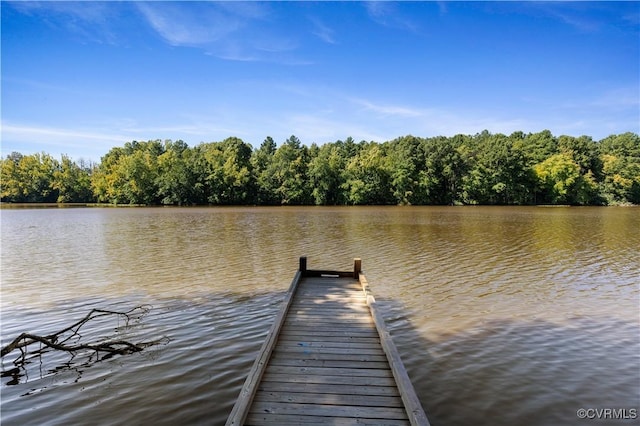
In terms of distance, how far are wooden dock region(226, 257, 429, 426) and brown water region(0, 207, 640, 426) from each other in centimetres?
81

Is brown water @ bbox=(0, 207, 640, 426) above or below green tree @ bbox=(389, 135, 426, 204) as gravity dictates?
below

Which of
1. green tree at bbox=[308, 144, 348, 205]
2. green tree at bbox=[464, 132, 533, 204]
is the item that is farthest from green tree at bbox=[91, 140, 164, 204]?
green tree at bbox=[464, 132, 533, 204]

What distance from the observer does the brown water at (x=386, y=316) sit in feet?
17.8

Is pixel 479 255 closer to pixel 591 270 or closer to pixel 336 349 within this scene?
pixel 591 270

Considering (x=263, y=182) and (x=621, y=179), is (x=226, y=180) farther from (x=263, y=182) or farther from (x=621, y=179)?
(x=621, y=179)

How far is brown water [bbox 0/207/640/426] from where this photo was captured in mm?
5418

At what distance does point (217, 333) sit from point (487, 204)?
77.1 metres

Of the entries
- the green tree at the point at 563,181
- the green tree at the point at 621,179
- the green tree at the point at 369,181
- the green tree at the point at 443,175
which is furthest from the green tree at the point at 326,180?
the green tree at the point at 621,179

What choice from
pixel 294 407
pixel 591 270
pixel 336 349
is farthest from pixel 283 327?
pixel 591 270

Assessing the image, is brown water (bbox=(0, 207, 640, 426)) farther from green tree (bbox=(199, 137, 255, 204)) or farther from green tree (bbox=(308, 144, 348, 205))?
green tree (bbox=(199, 137, 255, 204))

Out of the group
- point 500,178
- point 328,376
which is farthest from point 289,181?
point 328,376

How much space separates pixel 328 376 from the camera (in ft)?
16.6

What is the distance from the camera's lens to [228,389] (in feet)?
18.7

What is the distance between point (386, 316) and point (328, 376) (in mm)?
4438
